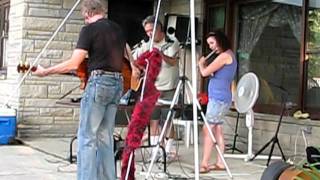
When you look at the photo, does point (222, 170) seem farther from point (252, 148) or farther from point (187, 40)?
point (187, 40)

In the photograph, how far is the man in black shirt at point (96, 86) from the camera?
5148 millimetres

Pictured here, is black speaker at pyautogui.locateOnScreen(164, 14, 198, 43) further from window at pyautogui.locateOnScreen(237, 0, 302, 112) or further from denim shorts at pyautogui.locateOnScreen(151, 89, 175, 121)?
denim shorts at pyautogui.locateOnScreen(151, 89, 175, 121)

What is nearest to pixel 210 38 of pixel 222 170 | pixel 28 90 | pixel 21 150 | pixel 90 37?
pixel 222 170

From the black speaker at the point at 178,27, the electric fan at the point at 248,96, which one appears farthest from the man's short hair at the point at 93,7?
the black speaker at the point at 178,27

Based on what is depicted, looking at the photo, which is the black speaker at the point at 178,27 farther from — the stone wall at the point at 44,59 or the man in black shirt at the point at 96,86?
the man in black shirt at the point at 96,86

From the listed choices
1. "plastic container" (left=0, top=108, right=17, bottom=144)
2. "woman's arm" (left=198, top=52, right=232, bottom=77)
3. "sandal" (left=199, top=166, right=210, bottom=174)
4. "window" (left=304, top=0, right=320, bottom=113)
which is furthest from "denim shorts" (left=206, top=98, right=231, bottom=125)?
"plastic container" (left=0, top=108, right=17, bottom=144)

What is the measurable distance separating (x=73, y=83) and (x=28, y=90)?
0.70 m

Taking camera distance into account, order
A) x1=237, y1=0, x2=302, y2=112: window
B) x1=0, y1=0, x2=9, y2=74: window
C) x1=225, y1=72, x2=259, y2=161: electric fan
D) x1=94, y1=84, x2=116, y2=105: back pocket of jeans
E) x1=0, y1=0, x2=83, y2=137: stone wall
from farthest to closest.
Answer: x1=0, y1=0, x2=9, y2=74: window
x1=0, y1=0, x2=83, y2=137: stone wall
x1=237, y1=0, x2=302, y2=112: window
x1=225, y1=72, x2=259, y2=161: electric fan
x1=94, y1=84, x2=116, y2=105: back pocket of jeans

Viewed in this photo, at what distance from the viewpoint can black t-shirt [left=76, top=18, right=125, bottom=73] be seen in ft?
17.0

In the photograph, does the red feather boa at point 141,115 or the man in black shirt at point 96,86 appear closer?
the man in black shirt at point 96,86

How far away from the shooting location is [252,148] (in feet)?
27.4

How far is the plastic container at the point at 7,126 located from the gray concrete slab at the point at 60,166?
36cm

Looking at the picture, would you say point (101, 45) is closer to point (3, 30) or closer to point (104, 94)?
point (104, 94)

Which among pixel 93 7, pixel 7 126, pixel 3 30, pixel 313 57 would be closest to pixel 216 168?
pixel 313 57
